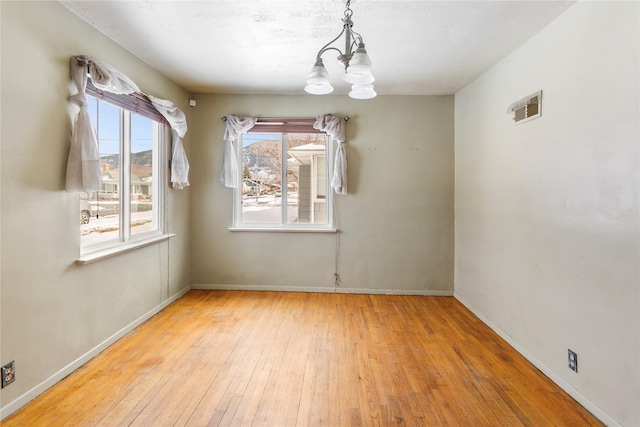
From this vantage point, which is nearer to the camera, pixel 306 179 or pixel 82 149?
pixel 82 149

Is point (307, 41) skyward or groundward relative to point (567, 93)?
skyward

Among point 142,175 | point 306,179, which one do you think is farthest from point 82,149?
point 306,179

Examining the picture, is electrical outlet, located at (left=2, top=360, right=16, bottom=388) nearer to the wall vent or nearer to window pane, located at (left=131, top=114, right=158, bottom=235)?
window pane, located at (left=131, top=114, right=158, bottom=235)

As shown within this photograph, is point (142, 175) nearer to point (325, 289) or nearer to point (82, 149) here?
point (82, 149)

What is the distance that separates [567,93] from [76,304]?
364 centimetres

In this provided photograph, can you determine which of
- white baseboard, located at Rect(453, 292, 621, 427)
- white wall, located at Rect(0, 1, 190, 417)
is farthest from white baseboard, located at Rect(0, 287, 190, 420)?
white baseboard, located at Rect(453, 292, 621, 427)

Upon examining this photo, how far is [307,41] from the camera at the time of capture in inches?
106

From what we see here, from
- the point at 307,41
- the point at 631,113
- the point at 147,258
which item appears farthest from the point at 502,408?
the point at 147,258

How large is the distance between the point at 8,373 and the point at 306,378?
1710 mm

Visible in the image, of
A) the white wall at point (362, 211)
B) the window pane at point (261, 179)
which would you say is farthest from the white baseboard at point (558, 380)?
the window pane at point (261, 179)

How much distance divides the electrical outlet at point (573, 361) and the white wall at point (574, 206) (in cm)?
4

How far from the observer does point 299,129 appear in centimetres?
419

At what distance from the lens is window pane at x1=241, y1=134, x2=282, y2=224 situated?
432 centimetres

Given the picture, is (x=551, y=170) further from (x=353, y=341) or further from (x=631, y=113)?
(x=353, y=341)
